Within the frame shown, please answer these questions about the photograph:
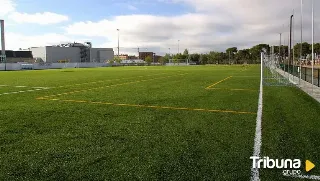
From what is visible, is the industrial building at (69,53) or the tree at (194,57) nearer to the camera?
the industrial building at (69,53)

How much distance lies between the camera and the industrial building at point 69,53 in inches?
5300

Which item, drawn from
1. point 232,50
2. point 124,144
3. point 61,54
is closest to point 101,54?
point 61,54

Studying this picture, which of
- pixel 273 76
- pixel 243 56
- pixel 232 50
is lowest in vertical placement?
pixel 273 76

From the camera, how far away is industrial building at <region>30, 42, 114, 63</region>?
134625 mm

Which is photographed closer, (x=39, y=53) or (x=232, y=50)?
A: (x=39, y=53)

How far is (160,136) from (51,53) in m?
138

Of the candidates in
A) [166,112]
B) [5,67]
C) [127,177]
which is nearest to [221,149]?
[127,177]

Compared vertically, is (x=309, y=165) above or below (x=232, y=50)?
below

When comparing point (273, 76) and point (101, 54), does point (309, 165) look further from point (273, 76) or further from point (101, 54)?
point (101, 54)

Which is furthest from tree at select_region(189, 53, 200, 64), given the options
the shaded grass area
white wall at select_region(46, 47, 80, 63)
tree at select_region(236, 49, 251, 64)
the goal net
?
the shaded grass area

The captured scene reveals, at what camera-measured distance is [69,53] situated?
140 m

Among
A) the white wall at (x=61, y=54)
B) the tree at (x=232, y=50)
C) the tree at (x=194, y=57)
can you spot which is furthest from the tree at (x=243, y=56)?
the white wall at (x=61, y=54)

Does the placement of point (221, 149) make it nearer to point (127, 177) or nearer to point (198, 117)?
point (127, 177)

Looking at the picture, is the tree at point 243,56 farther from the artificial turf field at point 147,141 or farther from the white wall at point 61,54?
the artificial turf field at point 147,141
